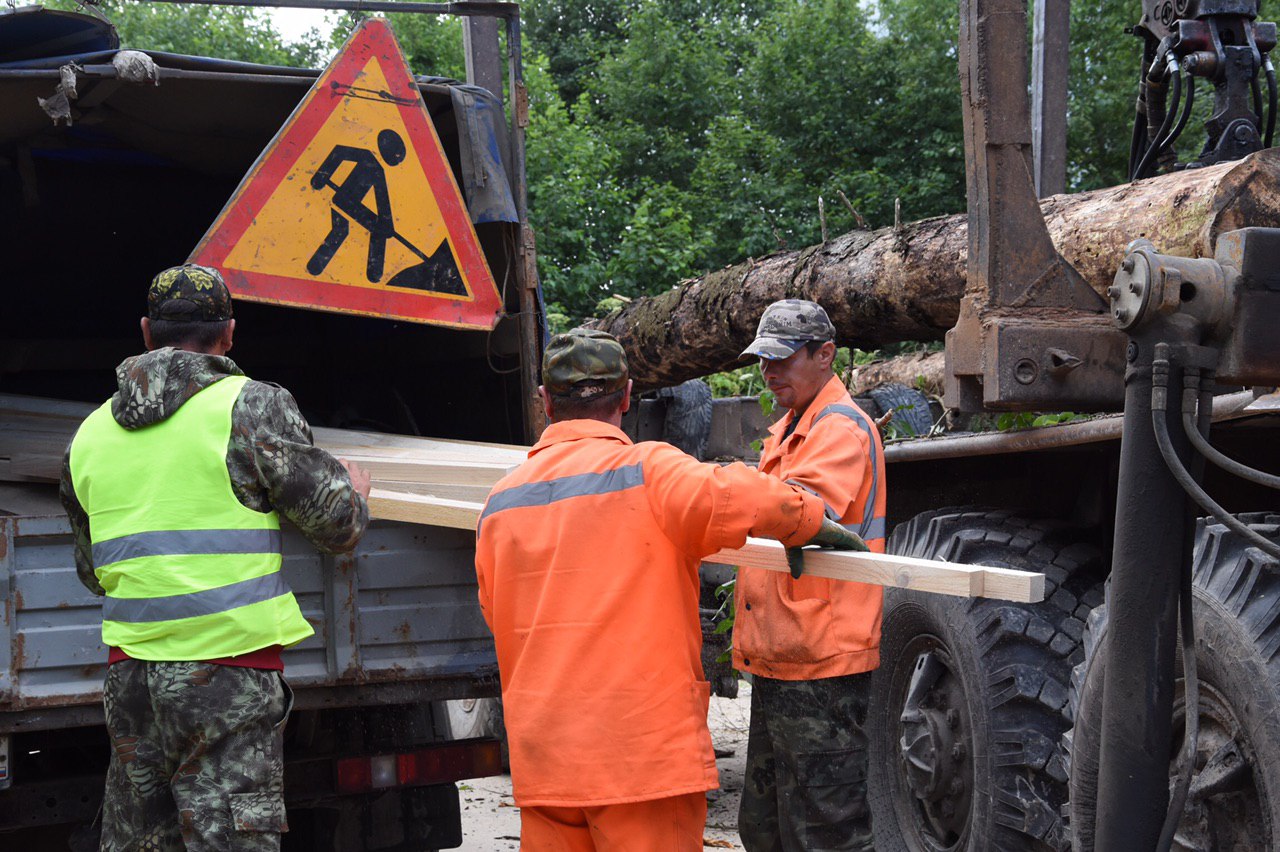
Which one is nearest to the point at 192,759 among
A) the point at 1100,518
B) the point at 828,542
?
the point at 828,542

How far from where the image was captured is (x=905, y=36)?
2288 centimetres

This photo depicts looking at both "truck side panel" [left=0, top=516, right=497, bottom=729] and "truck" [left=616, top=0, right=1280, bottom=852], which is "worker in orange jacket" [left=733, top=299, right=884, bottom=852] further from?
"truck side panel" [left=0, top=516, right=497, bottom=729]

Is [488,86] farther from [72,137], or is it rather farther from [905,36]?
[905,36]

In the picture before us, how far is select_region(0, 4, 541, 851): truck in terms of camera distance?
3725 millimetres

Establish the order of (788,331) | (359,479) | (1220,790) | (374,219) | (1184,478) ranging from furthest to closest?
(374,219)
(788,331)
(359,479)
(1220,790)
(1184,478)

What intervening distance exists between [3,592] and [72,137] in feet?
10.8

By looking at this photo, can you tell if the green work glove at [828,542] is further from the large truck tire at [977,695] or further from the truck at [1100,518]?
the large truck tire at [977,695]

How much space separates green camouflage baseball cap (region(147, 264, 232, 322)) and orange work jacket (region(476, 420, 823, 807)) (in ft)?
3.30

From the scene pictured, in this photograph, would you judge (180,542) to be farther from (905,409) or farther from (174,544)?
(905,409)

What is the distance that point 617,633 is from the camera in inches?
115

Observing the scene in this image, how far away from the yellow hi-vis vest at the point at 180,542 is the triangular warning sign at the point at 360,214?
1.50m

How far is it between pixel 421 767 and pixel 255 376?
3.63 meters

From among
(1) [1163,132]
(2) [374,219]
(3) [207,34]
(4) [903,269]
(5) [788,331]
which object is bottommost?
(5) [788,331]

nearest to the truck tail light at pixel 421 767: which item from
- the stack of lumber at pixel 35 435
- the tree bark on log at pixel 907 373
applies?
the stack of lumber at pixel 35 435
